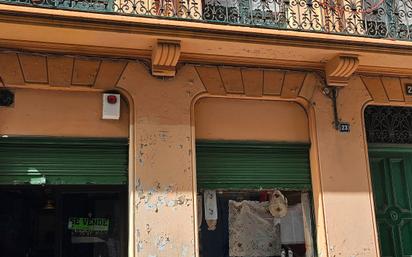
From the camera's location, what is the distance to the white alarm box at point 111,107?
22.7ft

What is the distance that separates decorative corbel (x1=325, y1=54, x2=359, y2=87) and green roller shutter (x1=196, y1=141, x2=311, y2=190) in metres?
1.08

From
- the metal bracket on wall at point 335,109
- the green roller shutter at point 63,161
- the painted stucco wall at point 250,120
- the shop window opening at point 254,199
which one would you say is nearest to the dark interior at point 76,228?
the green roller shutter at point 63,161

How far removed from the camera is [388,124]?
837 centimetres

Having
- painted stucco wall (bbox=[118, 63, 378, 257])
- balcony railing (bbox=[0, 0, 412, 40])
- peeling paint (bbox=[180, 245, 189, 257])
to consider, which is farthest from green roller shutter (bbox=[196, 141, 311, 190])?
balcony railing (bbox=[0, 0, 412, 40])

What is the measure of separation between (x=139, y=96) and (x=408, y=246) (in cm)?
478

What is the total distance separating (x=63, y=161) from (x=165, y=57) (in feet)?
6.26

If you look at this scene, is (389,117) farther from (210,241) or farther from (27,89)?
(27,89)

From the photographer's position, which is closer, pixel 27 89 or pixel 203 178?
pixel 27 89

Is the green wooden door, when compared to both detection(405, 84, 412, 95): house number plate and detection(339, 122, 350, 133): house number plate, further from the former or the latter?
detection(405, 84, 412, 95): house number plate

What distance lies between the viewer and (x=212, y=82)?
741cm

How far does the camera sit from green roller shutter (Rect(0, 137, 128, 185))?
6.57m

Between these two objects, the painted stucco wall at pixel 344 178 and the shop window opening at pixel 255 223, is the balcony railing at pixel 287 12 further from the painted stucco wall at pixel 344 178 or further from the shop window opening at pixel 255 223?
the shop window opening at pixel 255 223

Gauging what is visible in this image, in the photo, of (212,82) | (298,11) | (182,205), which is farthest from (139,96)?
(298,11)

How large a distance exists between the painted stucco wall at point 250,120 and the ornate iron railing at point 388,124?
1.19m
